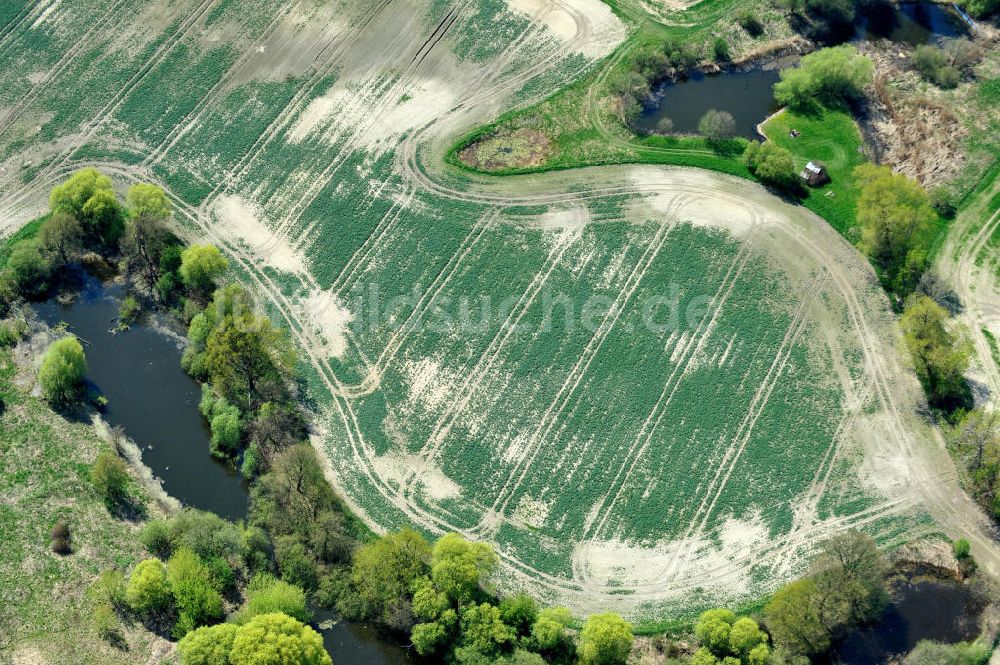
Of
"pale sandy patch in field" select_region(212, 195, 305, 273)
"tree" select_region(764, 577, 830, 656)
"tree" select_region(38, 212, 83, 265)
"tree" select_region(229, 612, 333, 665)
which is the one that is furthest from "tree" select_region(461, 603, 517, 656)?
"tree" select_region(38, 212, 83, 265)

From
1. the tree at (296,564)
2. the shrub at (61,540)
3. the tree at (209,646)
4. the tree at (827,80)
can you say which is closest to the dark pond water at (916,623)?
the tree at (296,564)

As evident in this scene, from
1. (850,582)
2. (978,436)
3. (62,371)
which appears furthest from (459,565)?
(978,436)

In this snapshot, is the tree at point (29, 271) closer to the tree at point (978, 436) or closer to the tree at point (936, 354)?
the tree at point (936, 354)

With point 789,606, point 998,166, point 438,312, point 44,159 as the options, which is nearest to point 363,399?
point 438,312

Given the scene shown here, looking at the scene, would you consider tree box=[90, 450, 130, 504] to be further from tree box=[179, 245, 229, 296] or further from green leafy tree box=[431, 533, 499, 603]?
green leafy tree box=[431, 533, 499, 603]

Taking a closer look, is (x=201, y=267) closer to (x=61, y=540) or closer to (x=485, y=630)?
(x=61, y=540)
